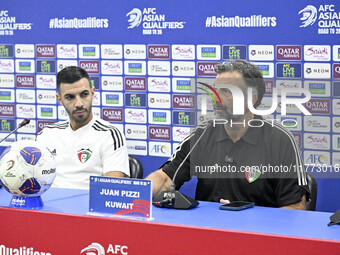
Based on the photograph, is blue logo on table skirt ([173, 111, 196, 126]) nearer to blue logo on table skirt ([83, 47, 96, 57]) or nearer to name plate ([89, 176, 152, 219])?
blue logo on table skirt ([83, 47, 96, 57])

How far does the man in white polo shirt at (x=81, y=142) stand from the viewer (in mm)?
3205

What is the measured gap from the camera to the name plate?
6.12ft

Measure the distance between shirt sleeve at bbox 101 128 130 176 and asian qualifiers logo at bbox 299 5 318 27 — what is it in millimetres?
1455

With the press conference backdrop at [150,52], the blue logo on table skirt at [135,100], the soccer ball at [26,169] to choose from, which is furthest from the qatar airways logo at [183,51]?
the soccer ball at [26,169]

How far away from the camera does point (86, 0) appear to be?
4.34 metres

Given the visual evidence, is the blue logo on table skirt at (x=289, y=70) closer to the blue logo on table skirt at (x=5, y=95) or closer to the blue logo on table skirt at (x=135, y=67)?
the blue logo on table skirt at (x=135, y=67)

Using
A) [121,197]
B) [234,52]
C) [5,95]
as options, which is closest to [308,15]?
[234,52]

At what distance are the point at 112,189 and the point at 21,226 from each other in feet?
1.28

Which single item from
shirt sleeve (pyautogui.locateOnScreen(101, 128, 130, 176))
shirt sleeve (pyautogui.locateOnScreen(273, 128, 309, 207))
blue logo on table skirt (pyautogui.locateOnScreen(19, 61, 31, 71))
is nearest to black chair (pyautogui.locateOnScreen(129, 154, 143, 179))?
shirt sleeve (pyautogui.locateOnScreen(101, 128, 130, 176))

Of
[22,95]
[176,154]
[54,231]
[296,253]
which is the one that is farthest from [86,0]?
[296,253]

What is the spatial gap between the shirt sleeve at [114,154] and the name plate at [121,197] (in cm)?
120

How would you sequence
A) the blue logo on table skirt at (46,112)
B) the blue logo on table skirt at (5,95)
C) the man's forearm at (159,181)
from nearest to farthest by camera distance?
the man's forearm at (159,181)
the blue logo on table skirt at (46,112)
the blue logo on table skirt at (5,95)

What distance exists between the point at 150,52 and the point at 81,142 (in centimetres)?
116

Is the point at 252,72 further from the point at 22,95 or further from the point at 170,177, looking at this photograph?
the point at 22,95
